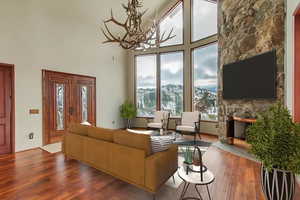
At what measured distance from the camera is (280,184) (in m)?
1.29

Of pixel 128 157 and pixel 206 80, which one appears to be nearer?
pixel 128 157

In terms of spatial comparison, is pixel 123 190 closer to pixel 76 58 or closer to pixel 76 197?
pixel 76 197

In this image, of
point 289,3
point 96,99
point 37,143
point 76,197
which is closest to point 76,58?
point 96,99

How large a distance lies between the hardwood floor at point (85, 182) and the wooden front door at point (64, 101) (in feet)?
4.77

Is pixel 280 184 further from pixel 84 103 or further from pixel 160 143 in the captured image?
pixel 84 103

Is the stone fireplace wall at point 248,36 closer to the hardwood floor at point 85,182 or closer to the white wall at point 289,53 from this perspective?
the white wall at point 289,53

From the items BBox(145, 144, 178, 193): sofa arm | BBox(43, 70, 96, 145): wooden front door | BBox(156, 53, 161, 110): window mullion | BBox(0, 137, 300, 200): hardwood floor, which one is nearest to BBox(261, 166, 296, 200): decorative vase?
BBox(0, 137, 300, 200): hardwood floor

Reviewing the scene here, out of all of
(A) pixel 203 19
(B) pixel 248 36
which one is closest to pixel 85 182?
(B) pixel 248 36

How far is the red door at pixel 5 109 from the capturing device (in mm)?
3806

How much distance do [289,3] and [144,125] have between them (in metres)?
5.97

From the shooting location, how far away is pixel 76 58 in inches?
213

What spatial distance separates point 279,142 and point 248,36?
3.58m

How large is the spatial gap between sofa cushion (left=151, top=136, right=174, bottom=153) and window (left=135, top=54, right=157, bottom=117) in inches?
190

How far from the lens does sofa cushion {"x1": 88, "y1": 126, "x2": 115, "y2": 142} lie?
259 cm
